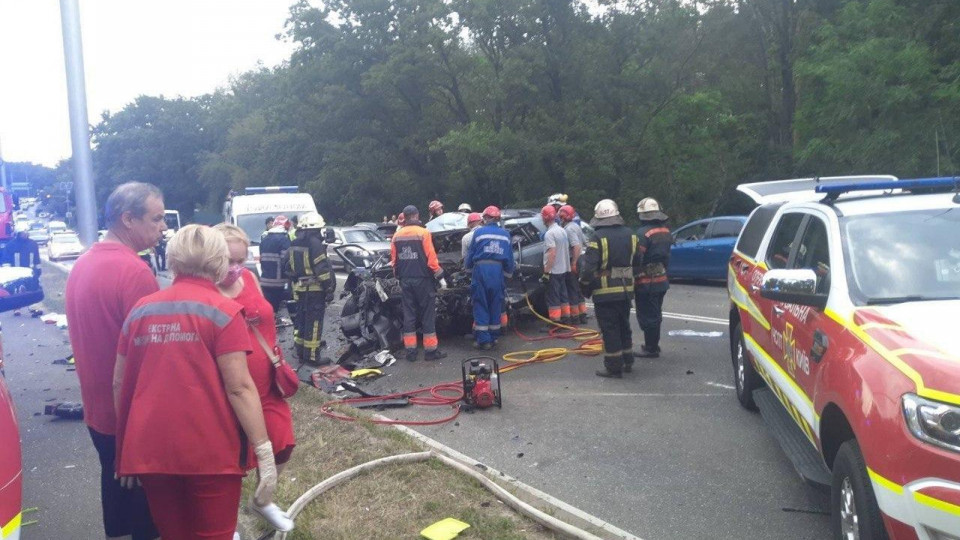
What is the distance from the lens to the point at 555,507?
4.71 metres

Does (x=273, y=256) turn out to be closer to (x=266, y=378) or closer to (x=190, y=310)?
(x=266, y=378)

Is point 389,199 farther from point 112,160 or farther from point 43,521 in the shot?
point 112,160

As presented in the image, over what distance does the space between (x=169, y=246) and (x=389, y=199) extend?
104 ft

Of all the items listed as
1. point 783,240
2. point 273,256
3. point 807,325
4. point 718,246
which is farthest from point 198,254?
point 718,246

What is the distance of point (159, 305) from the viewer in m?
3.04

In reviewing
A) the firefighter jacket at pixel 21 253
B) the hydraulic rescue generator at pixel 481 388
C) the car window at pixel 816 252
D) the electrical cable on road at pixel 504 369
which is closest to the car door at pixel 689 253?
the electrical cable on road at pixel 504 369

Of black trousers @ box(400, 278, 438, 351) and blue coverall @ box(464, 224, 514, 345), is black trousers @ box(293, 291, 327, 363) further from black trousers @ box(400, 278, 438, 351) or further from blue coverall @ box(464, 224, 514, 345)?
blue coverall @ box(464, 224, 514, 345)

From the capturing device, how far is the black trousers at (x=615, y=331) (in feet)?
26.1

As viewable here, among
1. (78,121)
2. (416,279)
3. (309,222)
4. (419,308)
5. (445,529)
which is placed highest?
(78,121)

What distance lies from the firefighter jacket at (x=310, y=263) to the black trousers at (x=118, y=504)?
5896 millimetres

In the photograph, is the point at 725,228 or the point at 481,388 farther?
the point at 725,228

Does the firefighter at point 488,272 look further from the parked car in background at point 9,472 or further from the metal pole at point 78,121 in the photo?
the parked car in background at point 9,472

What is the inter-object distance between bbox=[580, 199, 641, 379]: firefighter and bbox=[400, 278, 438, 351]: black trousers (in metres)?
2.42

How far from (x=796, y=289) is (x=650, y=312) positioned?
4726 mm
